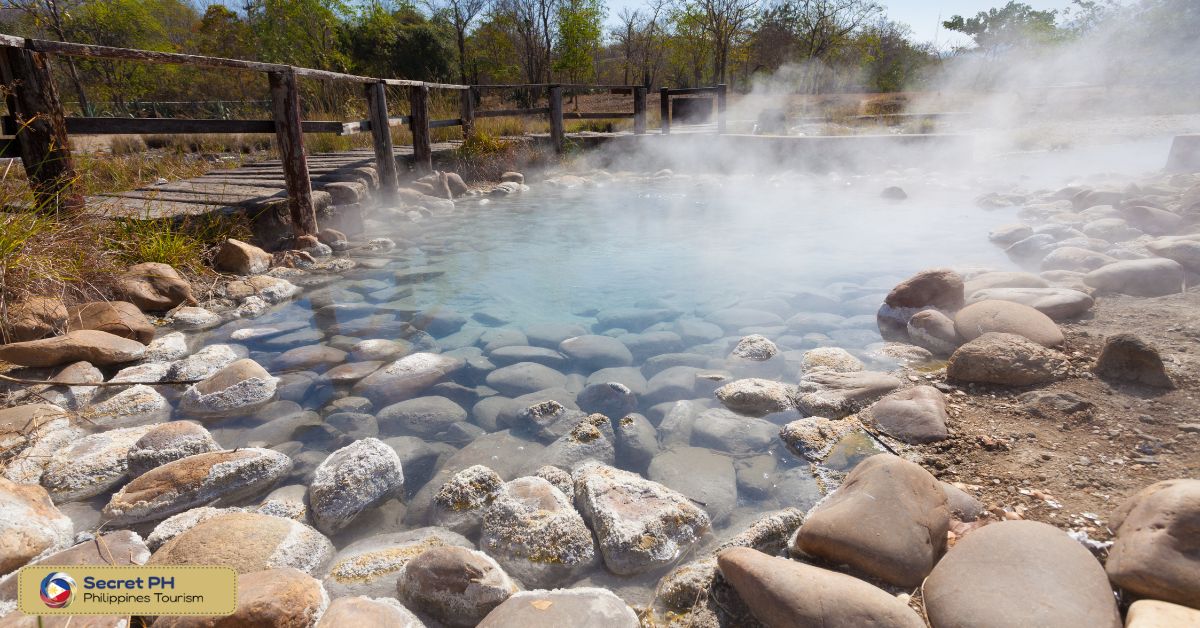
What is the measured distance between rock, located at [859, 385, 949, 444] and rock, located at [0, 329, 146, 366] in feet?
10.0

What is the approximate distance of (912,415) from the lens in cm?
195

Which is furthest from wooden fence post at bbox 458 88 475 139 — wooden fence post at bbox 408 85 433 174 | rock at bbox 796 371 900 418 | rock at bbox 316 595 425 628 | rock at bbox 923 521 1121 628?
rock at bbox 923 521 1121 628

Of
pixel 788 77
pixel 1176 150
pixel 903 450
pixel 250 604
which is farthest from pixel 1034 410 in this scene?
pixel 788 77

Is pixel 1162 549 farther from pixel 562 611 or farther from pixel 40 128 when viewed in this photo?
pixel 40 128

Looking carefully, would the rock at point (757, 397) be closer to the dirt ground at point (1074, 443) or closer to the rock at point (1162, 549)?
the dirt ground at point (1074, 443)

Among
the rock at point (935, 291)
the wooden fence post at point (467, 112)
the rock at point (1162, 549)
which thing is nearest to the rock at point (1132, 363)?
the rock at point (935, 291)

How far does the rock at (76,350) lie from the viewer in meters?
2.20

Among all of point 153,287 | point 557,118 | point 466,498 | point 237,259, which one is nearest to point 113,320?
point 153,287

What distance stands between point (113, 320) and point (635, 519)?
2624 millimetres

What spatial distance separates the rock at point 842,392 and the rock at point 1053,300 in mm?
890

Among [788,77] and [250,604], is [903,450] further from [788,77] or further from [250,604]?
[788,77]

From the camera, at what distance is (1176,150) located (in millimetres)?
6703

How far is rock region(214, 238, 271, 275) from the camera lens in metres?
3.77

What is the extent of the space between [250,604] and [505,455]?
3.23 ft
